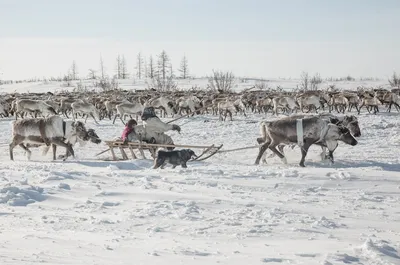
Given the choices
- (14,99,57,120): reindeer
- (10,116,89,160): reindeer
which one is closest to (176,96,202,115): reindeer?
(14,99,57,120): reindeer

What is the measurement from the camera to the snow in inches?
175

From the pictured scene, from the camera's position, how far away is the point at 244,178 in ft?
27.0

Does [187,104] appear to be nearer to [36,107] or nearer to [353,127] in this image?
[36,107]

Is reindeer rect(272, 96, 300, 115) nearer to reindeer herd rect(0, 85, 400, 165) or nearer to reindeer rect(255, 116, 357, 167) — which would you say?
reindeer herd rect(0, 85, 400, 165)

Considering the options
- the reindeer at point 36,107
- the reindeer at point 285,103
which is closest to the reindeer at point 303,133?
the reindeer at point 285,103

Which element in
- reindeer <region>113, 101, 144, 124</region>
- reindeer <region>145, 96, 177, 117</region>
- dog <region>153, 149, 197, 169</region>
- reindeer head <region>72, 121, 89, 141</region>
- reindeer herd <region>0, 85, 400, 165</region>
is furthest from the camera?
reindeer <region>145, 96, 177, 117</region>

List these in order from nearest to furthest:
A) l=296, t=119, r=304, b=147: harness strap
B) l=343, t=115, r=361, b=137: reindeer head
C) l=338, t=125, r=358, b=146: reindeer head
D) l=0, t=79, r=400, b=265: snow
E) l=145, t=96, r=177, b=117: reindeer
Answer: l=0, t=79, r=400, b=265: snow → l=296, t=119, r=304, b=147: harness strap → l=338, t=125, r=358, b=146: reindeer head → l=343, t=115, r=361, b=137: reindeer head → l=145, t=96, r=177, b=117: reindeer

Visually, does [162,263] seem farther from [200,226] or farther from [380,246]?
[380,246]

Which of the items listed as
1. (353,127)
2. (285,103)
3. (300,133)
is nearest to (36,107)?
(285,103)

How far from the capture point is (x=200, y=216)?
582cm

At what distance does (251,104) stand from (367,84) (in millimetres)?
37997

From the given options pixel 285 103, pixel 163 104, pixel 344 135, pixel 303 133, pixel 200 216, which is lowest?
pixel 200 216

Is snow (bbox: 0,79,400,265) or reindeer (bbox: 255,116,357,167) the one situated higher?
reindeer (bbox: 255,116,357,167)

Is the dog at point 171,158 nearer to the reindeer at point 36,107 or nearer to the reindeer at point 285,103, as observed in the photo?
the reindeer at point 36,107
